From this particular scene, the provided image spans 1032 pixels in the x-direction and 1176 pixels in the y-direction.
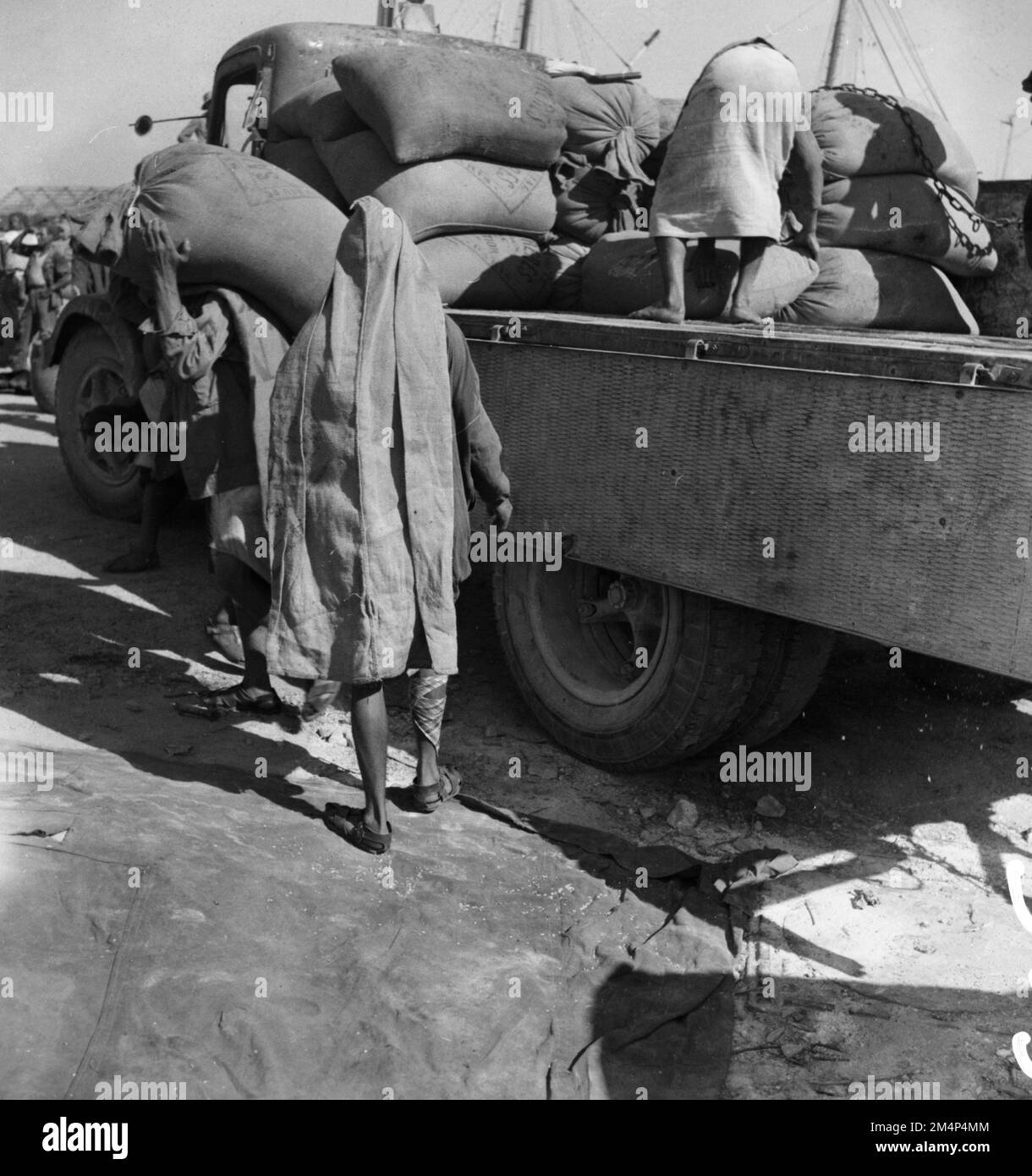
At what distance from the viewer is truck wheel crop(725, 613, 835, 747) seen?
3672mm

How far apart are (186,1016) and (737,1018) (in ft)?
3.93

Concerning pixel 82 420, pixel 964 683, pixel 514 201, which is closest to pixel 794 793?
pixel 964 683

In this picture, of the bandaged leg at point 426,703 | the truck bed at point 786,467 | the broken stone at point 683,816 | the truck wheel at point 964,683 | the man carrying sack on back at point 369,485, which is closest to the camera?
the truck bed at point 786,467

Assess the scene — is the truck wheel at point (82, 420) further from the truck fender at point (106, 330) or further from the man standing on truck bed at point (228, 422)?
the man standing on truck bed at point (228, 422)

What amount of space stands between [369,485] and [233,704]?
1.43 meters

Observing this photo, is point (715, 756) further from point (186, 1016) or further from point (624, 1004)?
point (186, 1016)

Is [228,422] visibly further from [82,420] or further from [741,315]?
[82,420]

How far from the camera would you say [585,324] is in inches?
146

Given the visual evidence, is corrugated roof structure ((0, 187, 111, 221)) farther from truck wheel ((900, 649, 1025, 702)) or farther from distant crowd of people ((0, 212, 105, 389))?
truck wheel ((900, 649, 1025, 702))

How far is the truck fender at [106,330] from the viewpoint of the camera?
567 cm

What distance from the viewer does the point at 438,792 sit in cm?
356

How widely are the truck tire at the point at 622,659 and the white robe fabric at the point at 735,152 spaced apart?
119cm

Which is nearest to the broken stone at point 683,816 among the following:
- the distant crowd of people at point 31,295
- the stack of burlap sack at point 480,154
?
the stack of burlap sack at point 480,154
